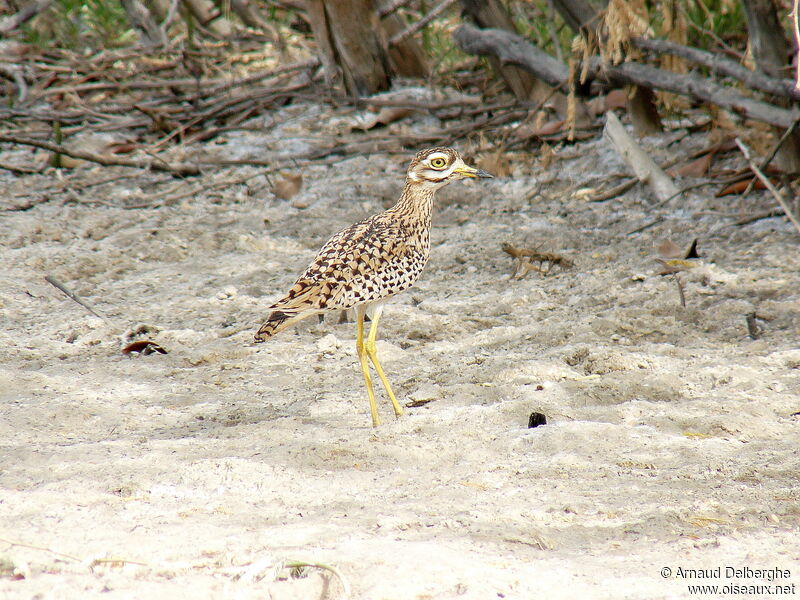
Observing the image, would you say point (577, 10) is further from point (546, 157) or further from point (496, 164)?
point (496, 164)

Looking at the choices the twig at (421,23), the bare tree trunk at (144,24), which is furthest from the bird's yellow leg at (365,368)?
the bare tree trunk at (144,24)

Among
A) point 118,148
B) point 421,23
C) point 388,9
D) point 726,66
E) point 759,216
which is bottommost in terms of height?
point 759,216

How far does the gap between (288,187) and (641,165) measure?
2.44m

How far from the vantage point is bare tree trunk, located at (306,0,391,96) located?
7621 millimetres

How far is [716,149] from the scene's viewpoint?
20.4ft

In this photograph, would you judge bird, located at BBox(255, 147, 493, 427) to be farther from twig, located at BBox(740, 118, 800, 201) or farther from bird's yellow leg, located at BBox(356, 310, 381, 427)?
twig, located at BBox(740, 118, 800, 201)

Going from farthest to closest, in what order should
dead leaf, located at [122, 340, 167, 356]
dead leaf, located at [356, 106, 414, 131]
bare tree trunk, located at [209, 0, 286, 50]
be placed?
bare tree trunk, located at [209, 0, 286, 50] → dead leaf, located at [356, 106, 414, 131] → dead leaf, located at [122, 340, 167, 356]

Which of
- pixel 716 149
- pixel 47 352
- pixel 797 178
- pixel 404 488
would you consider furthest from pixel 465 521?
pixel 716 149

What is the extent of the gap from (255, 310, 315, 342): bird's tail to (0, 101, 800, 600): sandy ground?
1.15 feet

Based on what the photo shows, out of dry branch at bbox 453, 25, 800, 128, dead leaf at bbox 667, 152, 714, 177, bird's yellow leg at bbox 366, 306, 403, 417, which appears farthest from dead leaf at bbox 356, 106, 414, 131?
bird's yellow leg at bbox 366, 306, 403, 417

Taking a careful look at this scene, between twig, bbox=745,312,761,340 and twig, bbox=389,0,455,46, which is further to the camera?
twig, bbox=389,0,455,46

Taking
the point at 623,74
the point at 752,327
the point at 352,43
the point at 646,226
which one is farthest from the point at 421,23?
the point at 752,327

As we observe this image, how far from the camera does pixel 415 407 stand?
12.6 feet

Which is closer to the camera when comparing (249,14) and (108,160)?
(108,160)
